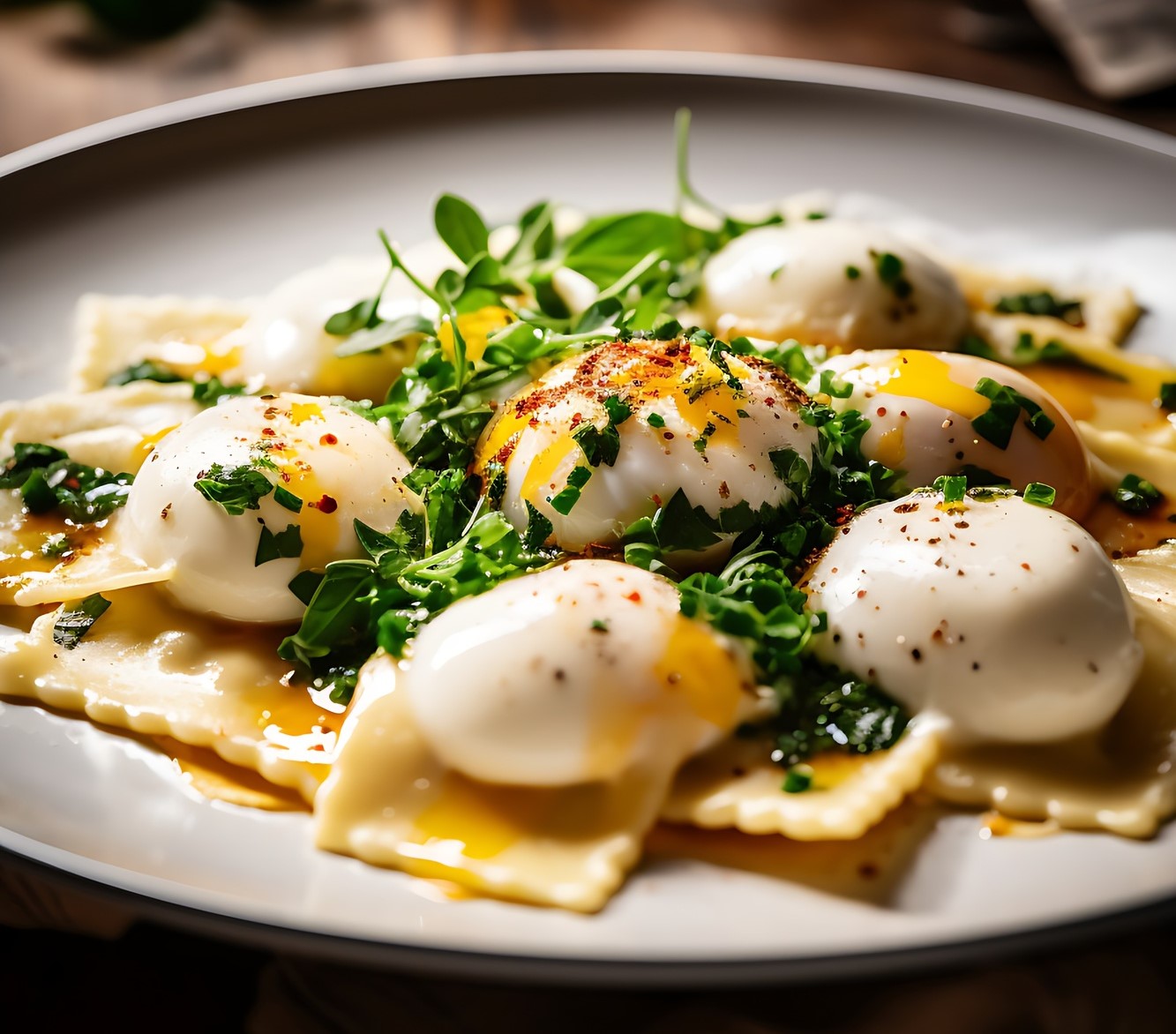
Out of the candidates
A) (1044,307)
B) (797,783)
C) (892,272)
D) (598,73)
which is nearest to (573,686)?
(797,783)

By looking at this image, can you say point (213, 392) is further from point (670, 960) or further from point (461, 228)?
point (670, 960)

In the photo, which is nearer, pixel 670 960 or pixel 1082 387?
pixel 670 960

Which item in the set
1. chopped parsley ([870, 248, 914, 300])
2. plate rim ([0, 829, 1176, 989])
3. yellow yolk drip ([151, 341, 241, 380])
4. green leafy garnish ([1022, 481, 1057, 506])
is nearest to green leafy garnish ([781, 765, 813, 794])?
plate rim ([0, 829, 1176, 989])

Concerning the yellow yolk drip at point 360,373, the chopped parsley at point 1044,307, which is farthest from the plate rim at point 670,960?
the chopped parsley at point 1044,307

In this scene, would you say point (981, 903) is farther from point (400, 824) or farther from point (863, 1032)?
point (400, 824)

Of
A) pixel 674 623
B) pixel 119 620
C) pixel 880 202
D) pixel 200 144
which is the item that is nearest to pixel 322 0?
pixel 200 144

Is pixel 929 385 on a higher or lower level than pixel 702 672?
higher

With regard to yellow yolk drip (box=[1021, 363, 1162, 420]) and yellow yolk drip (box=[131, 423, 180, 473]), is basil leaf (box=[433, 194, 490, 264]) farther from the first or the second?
yellow yolk drip (box=[1021, 363, 1162, 420])
